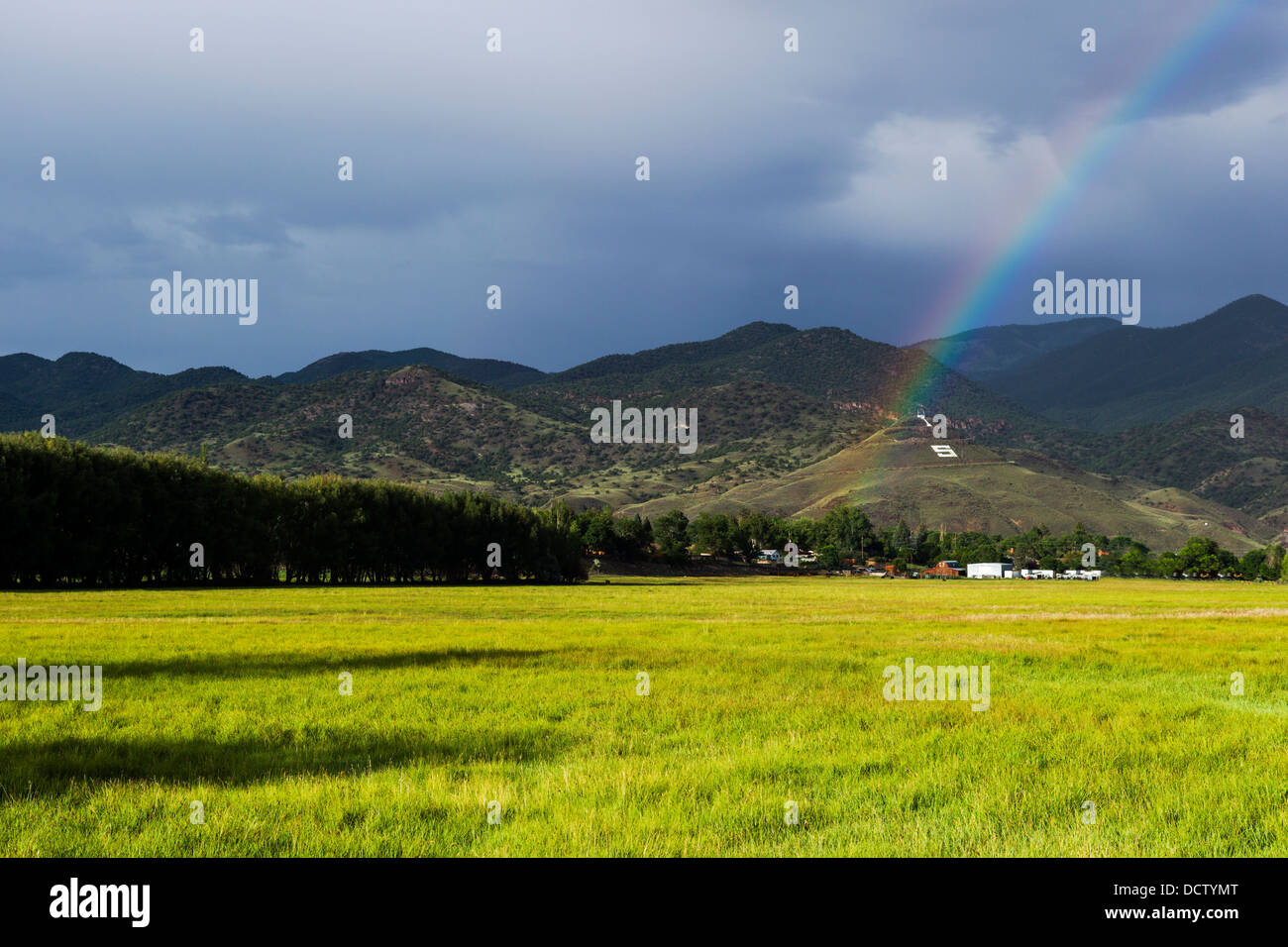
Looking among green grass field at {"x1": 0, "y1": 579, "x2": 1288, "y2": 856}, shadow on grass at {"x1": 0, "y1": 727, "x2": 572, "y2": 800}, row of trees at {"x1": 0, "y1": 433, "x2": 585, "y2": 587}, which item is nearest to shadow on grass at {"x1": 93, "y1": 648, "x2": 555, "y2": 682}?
green grass field at {"x1": 0, "y1": 579, "x2": 1288, "y2": 856}

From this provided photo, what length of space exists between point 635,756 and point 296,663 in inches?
596

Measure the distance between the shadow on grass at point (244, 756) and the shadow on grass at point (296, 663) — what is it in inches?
349

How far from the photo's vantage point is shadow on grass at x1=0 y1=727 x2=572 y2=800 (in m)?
10.9

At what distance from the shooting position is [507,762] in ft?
39.1

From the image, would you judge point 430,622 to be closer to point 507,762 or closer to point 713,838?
point 507,762

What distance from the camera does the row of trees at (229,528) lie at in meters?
81.3

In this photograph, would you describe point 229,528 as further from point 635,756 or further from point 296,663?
point 635,756

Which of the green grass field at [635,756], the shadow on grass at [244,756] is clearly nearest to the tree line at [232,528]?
the green grass field at [635,756]

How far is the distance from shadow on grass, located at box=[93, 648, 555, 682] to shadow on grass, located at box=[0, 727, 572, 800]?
29.1ft

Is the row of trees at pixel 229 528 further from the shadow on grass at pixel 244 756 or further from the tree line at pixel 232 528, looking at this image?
the shadow on grass at pixel 244 756

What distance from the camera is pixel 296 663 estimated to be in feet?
80.2

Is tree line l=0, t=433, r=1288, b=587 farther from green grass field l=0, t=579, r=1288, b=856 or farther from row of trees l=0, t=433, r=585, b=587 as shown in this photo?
green grass field l=0, t=579, r=1288, b=856
